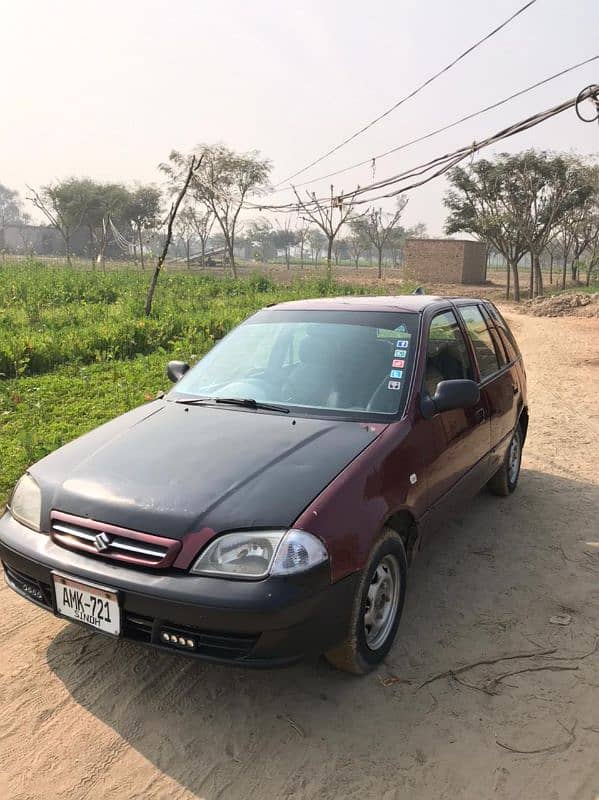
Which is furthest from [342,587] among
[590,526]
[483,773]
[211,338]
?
[211,338]

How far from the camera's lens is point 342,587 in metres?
2.37

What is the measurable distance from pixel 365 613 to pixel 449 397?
116cm

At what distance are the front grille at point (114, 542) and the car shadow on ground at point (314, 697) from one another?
0.58 meters

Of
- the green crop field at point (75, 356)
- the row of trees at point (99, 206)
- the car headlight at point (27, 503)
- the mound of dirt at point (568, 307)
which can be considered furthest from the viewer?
the row of trees at point (99, 206)

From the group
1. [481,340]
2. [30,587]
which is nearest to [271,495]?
[30,587]

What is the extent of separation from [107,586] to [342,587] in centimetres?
88

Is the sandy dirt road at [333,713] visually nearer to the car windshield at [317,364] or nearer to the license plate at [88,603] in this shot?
the license plate at [88,603]

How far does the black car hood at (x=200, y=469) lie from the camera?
2373 millimetres

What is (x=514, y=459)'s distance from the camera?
5.04 m

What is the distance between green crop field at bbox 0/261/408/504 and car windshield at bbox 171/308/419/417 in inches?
81.4

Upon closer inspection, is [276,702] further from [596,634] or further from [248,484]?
[596,634]

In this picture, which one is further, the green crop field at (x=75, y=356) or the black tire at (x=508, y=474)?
the green crop field at (x=75, y=356)

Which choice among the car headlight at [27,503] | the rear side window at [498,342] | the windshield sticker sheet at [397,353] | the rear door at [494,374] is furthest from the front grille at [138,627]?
the rear side window at [498,342]

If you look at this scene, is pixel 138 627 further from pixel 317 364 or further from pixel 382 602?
pixel 317 364
